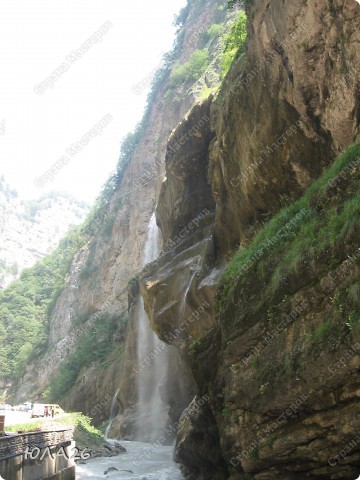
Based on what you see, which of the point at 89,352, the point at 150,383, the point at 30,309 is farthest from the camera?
the point at 30,309

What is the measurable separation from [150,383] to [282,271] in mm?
20973

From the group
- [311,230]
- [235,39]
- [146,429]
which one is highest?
[235,39]

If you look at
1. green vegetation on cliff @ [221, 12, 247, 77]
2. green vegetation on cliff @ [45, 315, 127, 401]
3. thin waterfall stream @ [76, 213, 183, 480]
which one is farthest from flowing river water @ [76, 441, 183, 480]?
green vegetation on cliff @ [45, 315, 127, 401]

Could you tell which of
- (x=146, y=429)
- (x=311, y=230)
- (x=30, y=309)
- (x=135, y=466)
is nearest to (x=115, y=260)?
(x=146, y=429)

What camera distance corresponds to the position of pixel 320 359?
9.13m

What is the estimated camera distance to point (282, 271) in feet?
36.7

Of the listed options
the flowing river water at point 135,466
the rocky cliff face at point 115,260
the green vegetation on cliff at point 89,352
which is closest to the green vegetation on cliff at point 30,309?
the rocky cliff face at point 115,260

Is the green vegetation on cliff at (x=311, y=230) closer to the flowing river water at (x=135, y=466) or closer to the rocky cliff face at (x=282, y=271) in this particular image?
the rocky cliff face at (x=282, y=271)

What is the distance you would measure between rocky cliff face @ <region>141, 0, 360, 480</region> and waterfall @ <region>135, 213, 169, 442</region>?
9.52 m

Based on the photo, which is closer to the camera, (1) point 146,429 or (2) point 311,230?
(2) point 311,230

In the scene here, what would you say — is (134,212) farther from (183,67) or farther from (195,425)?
(195,425)

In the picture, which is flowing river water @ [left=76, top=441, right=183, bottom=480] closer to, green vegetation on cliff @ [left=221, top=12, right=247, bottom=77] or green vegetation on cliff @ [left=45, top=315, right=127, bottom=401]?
green vegetation on cliff @ [left=221, top=12, right=247, bottom=77]

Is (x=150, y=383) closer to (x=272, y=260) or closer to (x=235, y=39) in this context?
(x=235, y=39)

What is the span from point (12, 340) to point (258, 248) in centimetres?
6547
